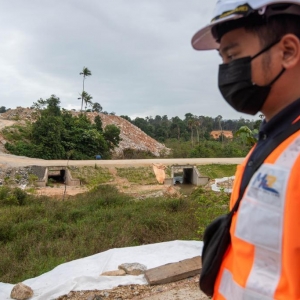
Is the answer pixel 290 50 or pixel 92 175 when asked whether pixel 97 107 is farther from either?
pixel 290 50

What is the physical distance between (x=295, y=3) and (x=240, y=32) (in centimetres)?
16

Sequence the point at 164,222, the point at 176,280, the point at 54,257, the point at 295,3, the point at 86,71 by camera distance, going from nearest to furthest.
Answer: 1. the point at 295,3
2. the point at 176,280
3. the point at 54,257
4. the point at 164,222
5. the point at 86,71

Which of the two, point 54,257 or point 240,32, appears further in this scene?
point 54,257

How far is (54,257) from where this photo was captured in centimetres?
586

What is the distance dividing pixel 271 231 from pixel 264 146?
26 centimetres

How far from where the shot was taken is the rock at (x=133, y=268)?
416 cm

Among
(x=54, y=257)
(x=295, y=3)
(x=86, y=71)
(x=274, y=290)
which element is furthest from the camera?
(x=86, y=71)

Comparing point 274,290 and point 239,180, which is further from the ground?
point 239,180

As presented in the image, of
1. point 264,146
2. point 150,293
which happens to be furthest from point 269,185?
point 150,293

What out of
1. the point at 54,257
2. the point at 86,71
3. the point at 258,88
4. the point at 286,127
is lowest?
the point at 54,257

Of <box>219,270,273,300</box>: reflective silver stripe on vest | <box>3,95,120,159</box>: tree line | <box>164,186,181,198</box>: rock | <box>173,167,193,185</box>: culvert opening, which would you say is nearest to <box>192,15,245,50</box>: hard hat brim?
<box>219,270,273,300</box>: reflective silver stripe on vest

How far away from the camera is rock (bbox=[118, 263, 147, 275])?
13.6 feet

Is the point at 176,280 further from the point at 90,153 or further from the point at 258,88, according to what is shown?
the point at 90,153

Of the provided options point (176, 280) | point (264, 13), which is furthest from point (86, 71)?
point (264, 13)
